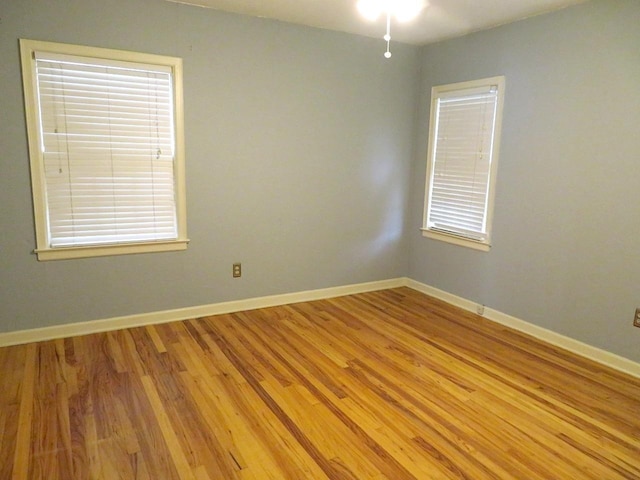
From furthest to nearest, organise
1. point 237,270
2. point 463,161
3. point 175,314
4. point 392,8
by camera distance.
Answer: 1. point 463,161
2. point 237,270
3. point 175,314
4. point 392,8

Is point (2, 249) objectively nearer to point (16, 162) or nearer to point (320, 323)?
point (16, 162)

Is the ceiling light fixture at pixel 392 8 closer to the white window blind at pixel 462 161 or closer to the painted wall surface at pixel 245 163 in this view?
the painted wall surface at pixel 245 163

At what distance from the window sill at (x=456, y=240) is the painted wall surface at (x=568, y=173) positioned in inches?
3.2

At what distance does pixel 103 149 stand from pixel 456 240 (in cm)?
308

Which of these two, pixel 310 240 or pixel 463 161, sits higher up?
pixel 463 161

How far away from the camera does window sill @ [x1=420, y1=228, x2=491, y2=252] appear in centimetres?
381

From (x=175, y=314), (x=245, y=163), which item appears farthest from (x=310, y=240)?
A: (x=175, y=314)

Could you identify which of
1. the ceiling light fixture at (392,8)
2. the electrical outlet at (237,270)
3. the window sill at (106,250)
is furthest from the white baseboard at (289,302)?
the ceiling light fixture at (392,8)

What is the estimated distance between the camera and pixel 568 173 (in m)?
3.13

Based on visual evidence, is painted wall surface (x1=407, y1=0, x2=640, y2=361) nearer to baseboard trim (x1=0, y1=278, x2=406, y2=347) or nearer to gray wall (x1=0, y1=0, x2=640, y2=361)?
gray wall (x1=0, y1=0, x2=640, y2=361)

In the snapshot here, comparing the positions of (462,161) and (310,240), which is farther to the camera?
(310,240)

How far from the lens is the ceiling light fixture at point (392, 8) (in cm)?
272

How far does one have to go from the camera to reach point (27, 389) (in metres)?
2.49

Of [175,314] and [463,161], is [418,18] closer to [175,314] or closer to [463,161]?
[463,161]
